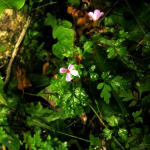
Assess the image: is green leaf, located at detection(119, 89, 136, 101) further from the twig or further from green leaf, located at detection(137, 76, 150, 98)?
the twig

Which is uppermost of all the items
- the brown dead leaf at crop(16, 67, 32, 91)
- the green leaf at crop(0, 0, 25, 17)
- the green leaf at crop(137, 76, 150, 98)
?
the green leaf at crop(0, 0, 25, 17)

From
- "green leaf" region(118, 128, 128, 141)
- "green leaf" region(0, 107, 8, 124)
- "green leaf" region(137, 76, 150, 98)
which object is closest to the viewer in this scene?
"green leaf" region(118, 128, 128, 141)

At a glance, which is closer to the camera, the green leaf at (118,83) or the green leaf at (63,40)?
the green leaf at (118,83)

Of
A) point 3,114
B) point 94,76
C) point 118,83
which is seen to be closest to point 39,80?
point 3,114

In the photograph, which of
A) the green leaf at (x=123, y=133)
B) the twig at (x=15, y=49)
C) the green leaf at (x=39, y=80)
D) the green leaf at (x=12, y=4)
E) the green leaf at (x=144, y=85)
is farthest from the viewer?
the green leaf at (x=39, y=80)

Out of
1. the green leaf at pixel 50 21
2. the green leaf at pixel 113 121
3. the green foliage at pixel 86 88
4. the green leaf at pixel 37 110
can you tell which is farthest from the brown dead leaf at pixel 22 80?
the green leaf at pixel 113 121

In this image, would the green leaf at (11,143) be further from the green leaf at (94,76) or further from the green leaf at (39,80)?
the green leaf at (94,76)

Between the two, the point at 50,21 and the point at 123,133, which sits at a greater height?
the point at 50,21

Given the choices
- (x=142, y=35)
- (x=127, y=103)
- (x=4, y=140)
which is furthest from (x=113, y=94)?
(x=4, y=140)

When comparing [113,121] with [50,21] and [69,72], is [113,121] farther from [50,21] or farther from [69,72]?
[50,21]

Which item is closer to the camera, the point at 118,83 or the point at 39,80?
the point at 118,83

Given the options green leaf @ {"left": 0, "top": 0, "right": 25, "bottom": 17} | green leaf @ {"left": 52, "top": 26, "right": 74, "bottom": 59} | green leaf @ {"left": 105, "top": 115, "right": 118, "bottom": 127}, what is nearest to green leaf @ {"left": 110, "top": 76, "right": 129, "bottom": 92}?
green leaf @ {"left": 105, "top": 115, "right": 118, "bottom": 127}
